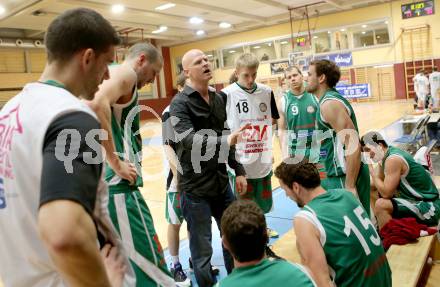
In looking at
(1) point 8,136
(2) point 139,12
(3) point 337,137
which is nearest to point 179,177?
(3) point 337,137

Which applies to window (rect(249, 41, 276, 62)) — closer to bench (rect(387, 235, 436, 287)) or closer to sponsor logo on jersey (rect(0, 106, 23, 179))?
bench (rect(387, 235, 436, 287))

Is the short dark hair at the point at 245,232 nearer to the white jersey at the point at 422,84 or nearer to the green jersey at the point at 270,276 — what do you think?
the green jersey at the point at 270,276

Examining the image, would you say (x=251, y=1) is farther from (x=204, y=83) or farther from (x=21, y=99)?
(x=21, y=99)

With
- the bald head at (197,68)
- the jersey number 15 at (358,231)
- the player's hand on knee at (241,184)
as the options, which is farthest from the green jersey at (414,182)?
the bald head at (197,68)

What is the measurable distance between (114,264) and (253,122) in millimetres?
3299

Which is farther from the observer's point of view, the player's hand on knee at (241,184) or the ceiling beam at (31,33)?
the ceiling beam at (31,33)

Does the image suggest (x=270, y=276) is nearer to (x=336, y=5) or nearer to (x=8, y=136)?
(x=8, y=136)

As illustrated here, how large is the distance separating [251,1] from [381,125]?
27.0 feet

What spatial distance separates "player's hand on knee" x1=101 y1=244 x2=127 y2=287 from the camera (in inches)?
48.4

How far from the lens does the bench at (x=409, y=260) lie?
291 centimetres

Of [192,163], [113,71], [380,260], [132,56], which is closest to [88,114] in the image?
[113,71]

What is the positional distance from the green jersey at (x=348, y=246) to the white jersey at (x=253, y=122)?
2188mm

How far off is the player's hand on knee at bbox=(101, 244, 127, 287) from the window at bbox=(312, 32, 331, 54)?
21694 millimetres

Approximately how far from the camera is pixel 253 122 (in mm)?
4414
